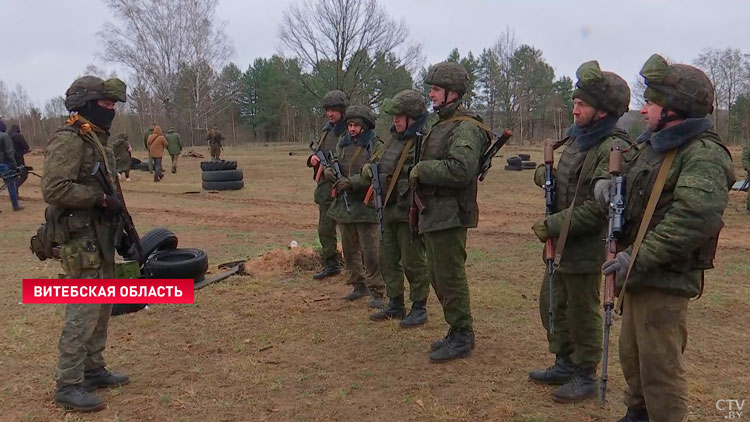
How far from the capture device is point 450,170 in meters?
4.27

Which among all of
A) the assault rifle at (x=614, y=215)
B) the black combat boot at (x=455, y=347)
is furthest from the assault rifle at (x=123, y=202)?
the assault rifle at (x=614, y=215)

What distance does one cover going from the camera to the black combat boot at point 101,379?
13.5ft

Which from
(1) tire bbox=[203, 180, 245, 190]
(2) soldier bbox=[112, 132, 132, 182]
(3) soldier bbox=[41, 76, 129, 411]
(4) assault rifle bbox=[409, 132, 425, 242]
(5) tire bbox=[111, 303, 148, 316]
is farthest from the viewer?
(1) tire bbox=[203, 180, 245, 190]

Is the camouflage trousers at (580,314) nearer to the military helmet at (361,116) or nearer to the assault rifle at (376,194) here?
the assault rifle at (376,194)

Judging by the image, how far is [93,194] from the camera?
378 cm

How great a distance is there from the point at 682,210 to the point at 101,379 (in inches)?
160

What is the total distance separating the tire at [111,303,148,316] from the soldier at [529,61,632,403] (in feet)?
14.2

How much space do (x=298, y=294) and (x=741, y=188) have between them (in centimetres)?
1265

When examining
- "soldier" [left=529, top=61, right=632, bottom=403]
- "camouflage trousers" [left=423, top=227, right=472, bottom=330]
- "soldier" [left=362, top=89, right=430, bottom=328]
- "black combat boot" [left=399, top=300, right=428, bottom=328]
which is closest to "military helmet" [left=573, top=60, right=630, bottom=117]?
"soldier" [left=529, top=61, right=632, bottom=403]

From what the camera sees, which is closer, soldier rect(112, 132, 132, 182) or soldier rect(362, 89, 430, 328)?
soldier rect(112, 132, 132, 182)

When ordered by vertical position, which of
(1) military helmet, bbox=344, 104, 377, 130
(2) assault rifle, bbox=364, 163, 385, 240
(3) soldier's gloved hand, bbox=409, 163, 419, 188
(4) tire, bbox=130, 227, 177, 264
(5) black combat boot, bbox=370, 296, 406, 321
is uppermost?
(1) military helmet, bbox=344, 104, 377, 130

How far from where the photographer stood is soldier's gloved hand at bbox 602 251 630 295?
2883 millimetres

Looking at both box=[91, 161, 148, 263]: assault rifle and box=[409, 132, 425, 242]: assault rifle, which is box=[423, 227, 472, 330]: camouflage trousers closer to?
box=[409, 132, 425, 242]: assault rifle

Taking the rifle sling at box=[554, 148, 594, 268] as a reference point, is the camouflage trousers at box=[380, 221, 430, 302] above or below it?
below
